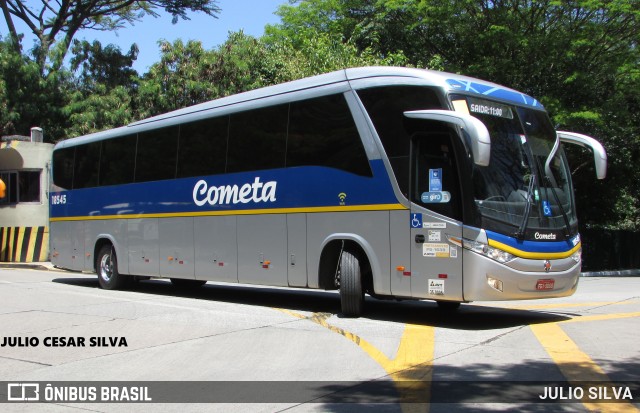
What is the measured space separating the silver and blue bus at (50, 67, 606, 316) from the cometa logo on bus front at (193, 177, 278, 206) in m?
0.03

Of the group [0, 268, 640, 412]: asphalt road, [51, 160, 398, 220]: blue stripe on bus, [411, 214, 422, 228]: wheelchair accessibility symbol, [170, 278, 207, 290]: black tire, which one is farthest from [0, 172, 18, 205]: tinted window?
[411, 214, 422, 228]: wheelchair accessibility symbol

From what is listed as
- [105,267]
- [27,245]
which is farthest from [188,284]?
[27,245]

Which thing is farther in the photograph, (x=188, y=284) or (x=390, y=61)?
(x=390, y=61)

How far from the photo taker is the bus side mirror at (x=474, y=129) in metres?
8.25

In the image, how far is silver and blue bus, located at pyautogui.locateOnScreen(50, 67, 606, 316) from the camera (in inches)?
361

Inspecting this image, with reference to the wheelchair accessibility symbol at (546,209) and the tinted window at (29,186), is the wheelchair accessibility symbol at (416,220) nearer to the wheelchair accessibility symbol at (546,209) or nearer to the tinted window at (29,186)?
the wheelchair accessibility symbol at (546,209)

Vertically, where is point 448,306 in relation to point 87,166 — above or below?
below

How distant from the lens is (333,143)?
1073cm

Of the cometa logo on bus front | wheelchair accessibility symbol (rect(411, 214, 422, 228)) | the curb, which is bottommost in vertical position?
the curb

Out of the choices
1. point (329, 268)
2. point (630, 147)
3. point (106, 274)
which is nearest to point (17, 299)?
point (106, 274)

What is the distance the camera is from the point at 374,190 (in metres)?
10.1

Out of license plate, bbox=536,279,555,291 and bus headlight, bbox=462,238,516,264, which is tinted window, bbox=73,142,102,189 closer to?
bus headlight, bbox=462,238,516,264

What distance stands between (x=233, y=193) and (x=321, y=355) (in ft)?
17.9

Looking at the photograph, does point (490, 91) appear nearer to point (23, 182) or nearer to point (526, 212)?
Answer: point (526, 212)
